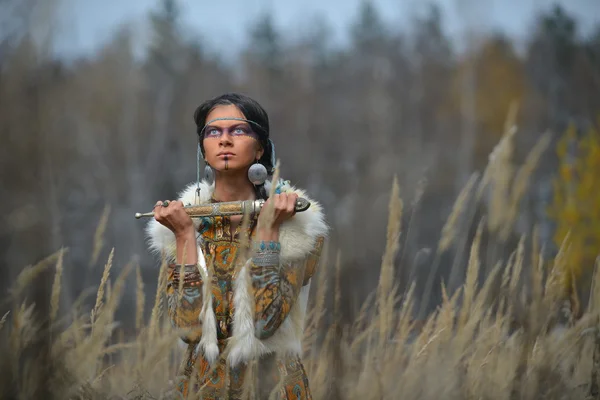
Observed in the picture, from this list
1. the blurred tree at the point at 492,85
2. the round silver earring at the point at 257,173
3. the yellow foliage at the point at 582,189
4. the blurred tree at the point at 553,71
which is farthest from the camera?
the blurred tree at the point at 492,85

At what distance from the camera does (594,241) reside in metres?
12.5

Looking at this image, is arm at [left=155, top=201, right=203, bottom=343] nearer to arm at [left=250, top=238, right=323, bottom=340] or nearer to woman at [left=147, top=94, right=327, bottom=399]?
woman at [left=147, top=94, right=327, bottom=399]

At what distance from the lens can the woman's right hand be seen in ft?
6.07

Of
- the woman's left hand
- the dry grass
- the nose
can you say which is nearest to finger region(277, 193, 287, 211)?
the woman's left hand

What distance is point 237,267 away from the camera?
185 centimetres

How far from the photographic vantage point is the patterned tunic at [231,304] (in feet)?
5.86

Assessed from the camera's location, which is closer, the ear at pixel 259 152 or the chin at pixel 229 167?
the chin at pixel 229 167

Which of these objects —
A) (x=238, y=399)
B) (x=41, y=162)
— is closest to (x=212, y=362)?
(x=238, y=399)

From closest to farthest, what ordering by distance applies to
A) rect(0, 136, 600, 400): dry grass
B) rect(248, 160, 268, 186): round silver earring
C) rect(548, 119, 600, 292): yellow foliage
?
1. rect(0, 136, 600, 400): dry grass
2. rect(248, 160, 268, 186): round silver earring
3. rect(548, 119, 600, 292): yellow foliage

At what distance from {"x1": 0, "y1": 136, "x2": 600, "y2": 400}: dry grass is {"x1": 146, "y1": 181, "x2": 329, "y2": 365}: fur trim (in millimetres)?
114

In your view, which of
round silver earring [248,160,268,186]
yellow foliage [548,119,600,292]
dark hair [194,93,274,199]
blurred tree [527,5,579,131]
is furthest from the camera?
blurred tree [527,5,579,131]

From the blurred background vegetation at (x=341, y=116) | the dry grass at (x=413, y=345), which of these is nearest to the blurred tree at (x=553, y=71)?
the blurred background vegetation at (x=341, y=116)

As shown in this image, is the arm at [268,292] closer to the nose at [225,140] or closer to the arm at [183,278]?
the arm at [183,278]

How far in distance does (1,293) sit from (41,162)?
371mm
